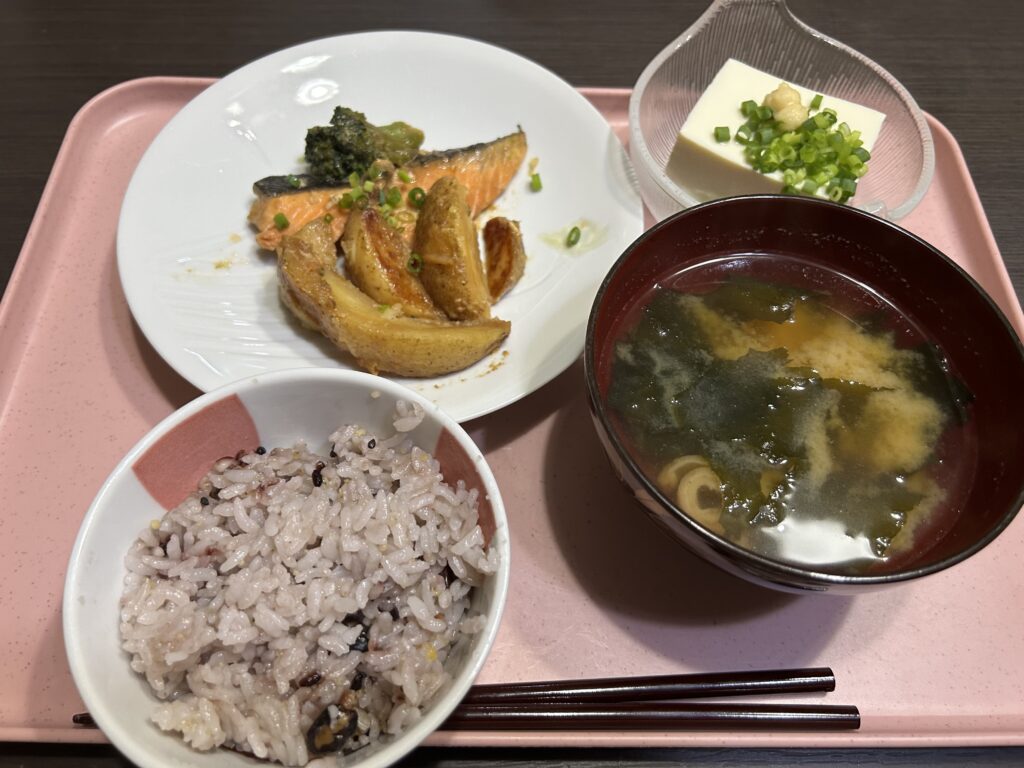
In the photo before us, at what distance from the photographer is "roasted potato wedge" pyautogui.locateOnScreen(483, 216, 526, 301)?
2.06 m

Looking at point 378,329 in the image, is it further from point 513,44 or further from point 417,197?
point 513,44

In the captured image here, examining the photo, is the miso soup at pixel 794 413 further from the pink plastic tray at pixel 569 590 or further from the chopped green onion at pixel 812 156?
the chopped green onion at pixel 812 156

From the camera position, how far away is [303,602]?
1.30m

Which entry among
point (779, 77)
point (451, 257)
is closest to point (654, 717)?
point (451, 257)

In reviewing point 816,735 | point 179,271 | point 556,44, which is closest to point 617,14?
point 556,44

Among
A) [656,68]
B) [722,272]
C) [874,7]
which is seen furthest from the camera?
[874,7]

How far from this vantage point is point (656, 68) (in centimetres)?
241

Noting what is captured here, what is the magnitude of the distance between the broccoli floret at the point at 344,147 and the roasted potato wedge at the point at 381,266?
240 millimetres

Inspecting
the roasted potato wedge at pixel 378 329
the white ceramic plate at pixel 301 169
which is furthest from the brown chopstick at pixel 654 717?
the roasted potato wedge at pixel 378 329

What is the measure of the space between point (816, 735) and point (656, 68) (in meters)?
2.03

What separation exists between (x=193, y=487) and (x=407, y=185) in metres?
1.18

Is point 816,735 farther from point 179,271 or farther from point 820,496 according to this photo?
point 179,271

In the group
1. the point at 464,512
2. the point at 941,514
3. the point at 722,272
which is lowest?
the point at 941,514

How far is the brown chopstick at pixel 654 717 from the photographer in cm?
147
